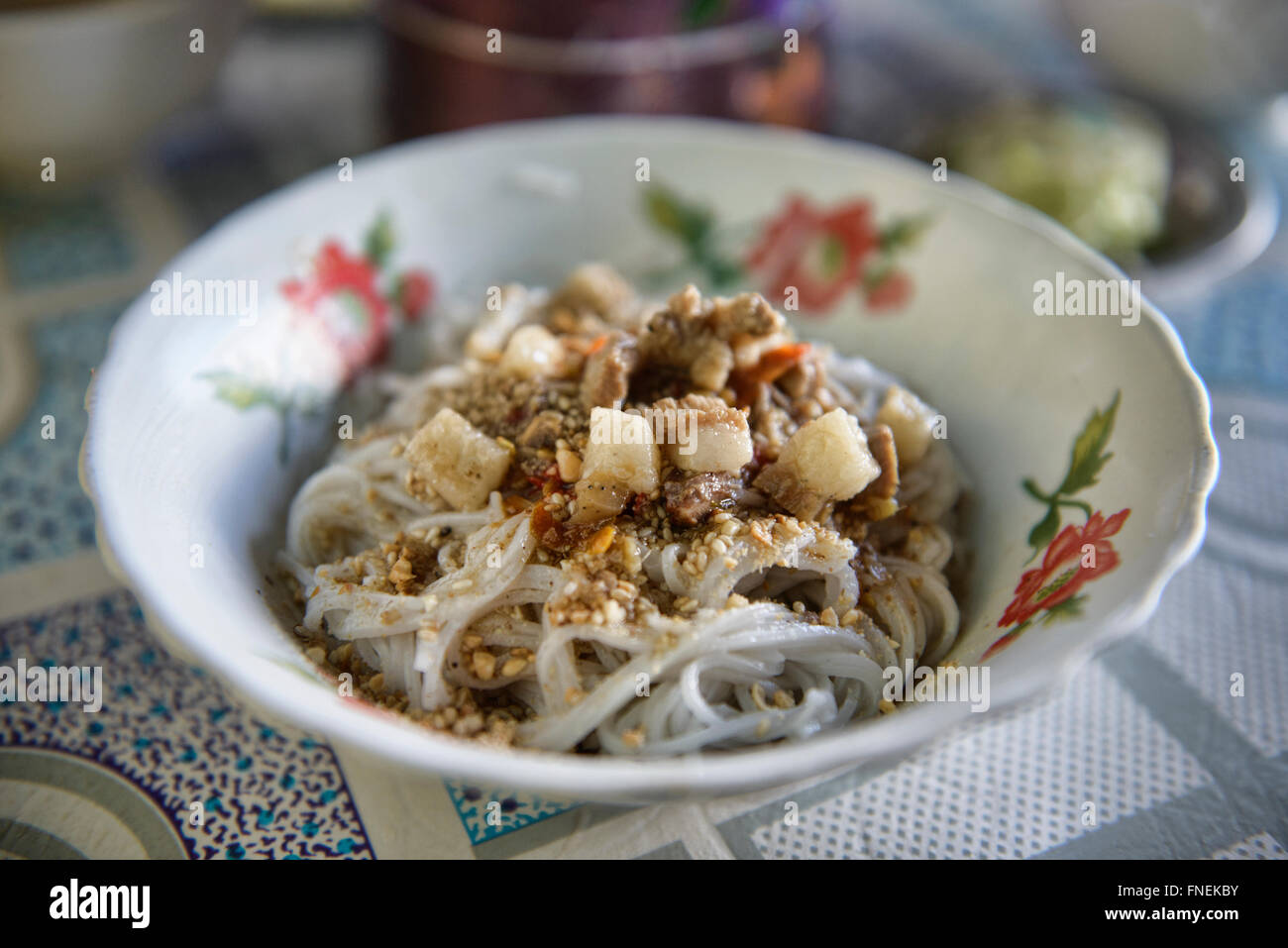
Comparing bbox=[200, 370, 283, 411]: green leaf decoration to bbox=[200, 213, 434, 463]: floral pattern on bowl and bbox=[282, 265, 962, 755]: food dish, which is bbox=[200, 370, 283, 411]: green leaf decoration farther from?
bbox=[282, 265, 962, 755]: food dish

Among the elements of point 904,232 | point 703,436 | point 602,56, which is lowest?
point 703,436

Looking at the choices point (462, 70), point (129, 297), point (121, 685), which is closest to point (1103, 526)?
point (121, 685)

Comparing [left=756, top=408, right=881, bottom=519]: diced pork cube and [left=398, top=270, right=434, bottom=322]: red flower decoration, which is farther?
[left=398, top=270, right=434, bottom=322]: red flower decoration

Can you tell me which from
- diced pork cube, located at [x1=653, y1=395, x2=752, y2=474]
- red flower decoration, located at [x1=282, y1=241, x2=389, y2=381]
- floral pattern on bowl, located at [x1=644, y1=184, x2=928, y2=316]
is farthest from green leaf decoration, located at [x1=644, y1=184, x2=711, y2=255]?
diced pork cube, located at [x1=653, y1=395, x2=752, y2=474]

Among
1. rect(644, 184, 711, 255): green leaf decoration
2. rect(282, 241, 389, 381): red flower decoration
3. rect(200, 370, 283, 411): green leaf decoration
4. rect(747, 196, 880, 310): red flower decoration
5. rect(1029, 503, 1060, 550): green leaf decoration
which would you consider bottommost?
rect(1029, 503, 1060, 550): green leaf decoration

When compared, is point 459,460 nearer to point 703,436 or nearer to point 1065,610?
point 703,436

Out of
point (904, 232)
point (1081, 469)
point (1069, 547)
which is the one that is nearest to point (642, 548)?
point (1069, 547)
